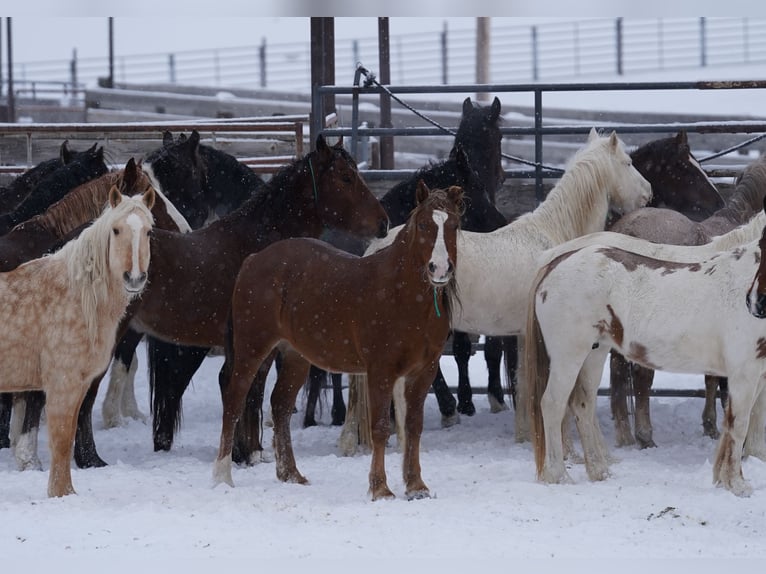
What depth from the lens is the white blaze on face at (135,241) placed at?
17.6ft

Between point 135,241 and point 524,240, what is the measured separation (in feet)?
10.4

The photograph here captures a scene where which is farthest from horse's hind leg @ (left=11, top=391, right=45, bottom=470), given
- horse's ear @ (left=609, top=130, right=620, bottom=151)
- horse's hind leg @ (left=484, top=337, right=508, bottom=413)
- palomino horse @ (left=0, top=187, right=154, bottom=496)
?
A: horse's ear @ (left=609, top=130, right=620, bottom=151)

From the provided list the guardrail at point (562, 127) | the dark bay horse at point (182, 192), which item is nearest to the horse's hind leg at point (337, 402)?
the dark bay horse at point (182, 192)

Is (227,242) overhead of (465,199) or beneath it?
beneath

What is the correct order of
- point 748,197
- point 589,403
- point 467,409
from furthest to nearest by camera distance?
1. point 467,409
2. point 748,197
3. point 589,403

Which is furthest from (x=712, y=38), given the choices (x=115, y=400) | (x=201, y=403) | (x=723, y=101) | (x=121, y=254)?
(x=121, y=254)

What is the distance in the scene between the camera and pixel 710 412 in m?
7.90

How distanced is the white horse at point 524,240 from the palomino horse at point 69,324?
7.15 ft

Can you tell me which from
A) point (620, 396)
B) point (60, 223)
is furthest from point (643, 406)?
point (60, 223)

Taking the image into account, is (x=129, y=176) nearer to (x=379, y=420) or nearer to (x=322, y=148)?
(x=322, y=148)

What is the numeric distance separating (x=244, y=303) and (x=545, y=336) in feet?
6.05

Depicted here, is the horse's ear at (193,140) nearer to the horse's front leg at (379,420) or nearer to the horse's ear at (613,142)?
the horse's ear at (613,142)

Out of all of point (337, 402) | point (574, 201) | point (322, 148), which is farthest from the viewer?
point (337, 402)

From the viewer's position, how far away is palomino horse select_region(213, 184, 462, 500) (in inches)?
220
